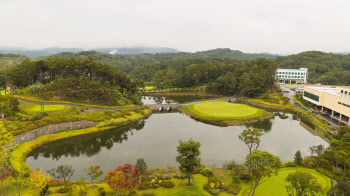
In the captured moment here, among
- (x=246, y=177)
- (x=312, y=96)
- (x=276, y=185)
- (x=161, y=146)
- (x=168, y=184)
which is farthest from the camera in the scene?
(x=312, y=96)

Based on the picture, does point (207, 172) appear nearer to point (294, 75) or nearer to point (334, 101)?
point (334, 101)

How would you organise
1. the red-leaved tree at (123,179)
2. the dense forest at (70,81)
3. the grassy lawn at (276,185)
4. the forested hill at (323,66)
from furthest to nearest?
Answer: the forested hill at (323,66), the dense forest at (70,81), the grassy lawn at (276,185), the red-leaved tree at (123,179)

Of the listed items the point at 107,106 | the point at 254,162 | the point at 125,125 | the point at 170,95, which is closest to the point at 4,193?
the point at 254,162

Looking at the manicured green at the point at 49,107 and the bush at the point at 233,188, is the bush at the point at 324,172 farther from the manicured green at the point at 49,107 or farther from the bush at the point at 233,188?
the manicured green at the point at 49,107

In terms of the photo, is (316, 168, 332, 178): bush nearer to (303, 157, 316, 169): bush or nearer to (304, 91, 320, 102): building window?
(303, 157, 316, 169): bush

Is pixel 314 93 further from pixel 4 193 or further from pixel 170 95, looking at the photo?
pixel 4 193

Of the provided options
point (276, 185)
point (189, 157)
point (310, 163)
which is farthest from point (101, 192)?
point (310, 163)

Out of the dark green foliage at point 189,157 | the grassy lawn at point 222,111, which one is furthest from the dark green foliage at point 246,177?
the grassy lawn at point 222,111

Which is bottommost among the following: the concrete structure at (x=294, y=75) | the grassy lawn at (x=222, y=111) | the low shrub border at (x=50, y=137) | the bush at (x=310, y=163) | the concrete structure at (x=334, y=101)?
the low shrub border at (x=50, y=137)
